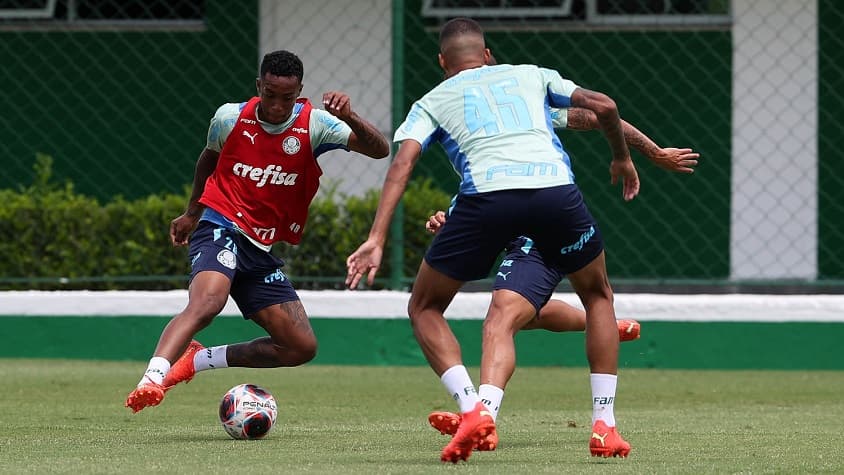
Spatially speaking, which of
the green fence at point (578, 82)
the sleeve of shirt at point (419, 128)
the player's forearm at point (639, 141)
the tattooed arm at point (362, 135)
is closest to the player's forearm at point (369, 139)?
the tattooed arm at point (362, 135)

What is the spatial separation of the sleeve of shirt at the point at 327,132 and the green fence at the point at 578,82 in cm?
428

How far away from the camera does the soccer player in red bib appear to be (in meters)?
6.65

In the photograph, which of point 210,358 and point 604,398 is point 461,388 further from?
point 210,358

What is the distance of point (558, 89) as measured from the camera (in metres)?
5.57

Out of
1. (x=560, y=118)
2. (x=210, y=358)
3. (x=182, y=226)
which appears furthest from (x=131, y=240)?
(x=560, y=118)

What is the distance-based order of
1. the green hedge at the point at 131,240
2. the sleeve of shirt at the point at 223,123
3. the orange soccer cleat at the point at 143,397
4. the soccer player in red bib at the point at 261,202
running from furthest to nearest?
the green hedge at the point at 131,240 < the sleeve of shirt at the point at 223,123 < the soccer player in red bib at the point at 261,202 < the orange soccer cleat at the point at 143,397

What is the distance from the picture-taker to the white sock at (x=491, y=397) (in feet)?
17.9

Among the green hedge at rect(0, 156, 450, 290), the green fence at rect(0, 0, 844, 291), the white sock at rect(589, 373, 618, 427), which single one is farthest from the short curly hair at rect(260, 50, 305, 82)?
the green fence at rect(0, 0, 844, 291)

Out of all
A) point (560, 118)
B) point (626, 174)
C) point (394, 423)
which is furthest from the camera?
point (394, 423)

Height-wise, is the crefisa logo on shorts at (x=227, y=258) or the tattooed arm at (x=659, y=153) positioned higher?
the tattooed arm at (x=659, y=153)

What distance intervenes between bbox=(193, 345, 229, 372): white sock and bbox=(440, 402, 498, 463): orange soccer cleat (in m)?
2.10

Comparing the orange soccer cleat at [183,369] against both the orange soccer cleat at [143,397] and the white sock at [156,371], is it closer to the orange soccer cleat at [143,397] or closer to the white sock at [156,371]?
the white sock at [156,371]

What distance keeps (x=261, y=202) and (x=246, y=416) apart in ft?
3.71

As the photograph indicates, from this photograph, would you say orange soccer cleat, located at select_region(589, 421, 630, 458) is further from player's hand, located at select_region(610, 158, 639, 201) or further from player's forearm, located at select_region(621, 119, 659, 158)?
player's forearm, located at select_region(621, 119, 659, 158)
